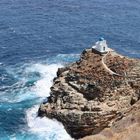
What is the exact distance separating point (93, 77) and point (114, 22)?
67772mm

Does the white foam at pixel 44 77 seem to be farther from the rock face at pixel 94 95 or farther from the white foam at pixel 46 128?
the white foam at pixel 46 128

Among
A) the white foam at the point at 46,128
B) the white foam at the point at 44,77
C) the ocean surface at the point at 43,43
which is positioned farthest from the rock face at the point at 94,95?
the white foam at the point at 44,77

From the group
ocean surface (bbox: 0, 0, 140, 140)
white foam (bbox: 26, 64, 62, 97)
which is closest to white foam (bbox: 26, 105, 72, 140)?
ocean surface (bbox: 0, 0, 140, 140)

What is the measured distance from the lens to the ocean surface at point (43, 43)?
114 meters

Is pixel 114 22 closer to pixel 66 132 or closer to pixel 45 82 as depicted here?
pixel 45 82

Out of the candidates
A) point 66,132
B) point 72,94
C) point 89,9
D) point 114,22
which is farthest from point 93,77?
point 89,9

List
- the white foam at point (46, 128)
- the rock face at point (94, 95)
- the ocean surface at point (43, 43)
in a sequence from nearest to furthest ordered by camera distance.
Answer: the rock face at point (94, 95)
the white foam at point (46, 128)
the ocean surface at point (43, 43)

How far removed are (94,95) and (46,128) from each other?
12631 mm

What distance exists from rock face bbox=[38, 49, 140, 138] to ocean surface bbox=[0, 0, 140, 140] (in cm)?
A: 345

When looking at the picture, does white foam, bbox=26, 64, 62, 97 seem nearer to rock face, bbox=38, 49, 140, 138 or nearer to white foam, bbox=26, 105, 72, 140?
rock face, bbox=38, 49, 140, 138

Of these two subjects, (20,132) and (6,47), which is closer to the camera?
(20,132)

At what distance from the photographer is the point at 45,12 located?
599ft

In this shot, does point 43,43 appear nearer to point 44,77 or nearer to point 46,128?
point 44,77

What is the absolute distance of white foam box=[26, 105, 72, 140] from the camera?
10850cm
